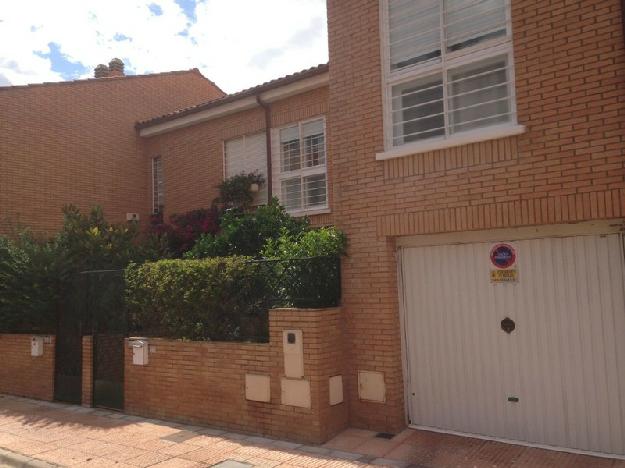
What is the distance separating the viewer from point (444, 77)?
6293 millimetres

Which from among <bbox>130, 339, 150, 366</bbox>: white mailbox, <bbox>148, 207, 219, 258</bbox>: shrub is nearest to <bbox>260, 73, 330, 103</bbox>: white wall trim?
<bbox>148, 207, 219, 258</bbox>: shrub

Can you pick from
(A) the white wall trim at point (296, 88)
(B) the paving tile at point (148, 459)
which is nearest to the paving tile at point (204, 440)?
(B) the paving tile at point (148, 459)

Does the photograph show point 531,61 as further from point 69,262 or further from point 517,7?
point 69,262

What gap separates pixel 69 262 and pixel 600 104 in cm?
835

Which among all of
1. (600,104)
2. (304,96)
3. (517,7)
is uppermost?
(304,96)

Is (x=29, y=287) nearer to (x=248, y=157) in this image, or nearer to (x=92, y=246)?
(x=92, y=246)

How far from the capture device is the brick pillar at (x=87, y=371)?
868 centimetres

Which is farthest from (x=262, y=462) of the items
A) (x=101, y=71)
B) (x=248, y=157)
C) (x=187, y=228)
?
(x=101, y=71)

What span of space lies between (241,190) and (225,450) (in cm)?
665

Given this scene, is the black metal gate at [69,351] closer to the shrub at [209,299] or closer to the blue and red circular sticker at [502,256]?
the shrub at [209,299]

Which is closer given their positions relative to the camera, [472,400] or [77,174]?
[472,400]

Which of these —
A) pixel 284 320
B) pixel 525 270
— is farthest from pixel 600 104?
pixel 284 320

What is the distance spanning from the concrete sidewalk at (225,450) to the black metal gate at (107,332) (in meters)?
0.79

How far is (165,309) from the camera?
773 cm
